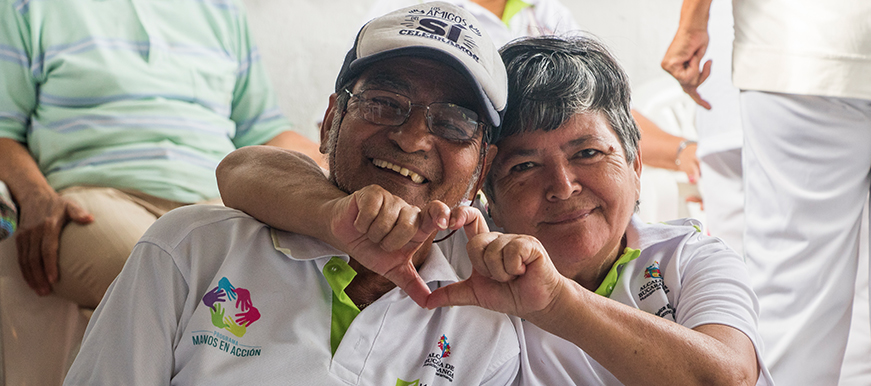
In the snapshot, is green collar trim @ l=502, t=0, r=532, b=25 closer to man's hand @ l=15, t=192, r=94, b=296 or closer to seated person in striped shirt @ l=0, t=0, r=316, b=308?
seated person in striped shirt @ l=0, t=0, r=316, b=308

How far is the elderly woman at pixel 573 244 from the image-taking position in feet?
3.18

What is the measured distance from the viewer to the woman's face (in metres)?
1.23

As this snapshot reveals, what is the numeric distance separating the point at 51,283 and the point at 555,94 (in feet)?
3.81

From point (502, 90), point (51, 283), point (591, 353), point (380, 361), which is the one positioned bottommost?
point (51, 283)

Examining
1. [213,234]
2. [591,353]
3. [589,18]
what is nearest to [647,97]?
[589,18]

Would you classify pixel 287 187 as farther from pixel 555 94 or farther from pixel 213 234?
pixel 555 94

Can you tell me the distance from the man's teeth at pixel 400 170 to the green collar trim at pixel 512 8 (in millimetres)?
1722

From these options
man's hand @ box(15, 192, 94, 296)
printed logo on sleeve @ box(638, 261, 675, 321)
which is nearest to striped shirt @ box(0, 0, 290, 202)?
man's hand @ box(15, 192, 94, 296)

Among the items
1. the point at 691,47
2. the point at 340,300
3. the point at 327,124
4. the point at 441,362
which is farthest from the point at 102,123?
the point at 691,47

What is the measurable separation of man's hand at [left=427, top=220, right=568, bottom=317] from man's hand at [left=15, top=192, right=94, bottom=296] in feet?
3.02

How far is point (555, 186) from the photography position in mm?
1233

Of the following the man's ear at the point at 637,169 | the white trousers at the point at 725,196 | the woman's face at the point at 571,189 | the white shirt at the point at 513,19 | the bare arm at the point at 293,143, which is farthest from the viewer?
the white shirt at the point at 513,19

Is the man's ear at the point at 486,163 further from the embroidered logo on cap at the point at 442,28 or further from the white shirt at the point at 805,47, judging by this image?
the white shirt at the point at 805,47

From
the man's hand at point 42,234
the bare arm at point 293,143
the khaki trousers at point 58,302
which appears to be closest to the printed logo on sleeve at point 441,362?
the khaki trousers at point 58,302
